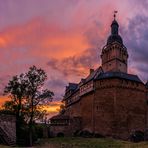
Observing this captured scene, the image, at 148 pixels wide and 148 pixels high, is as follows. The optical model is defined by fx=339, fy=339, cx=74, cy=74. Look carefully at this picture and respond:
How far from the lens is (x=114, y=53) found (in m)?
82.9

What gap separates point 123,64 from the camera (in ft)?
278

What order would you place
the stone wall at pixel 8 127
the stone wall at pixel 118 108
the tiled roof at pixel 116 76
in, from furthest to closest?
the tiled roof at pixel 116 76, the stone wall at pixel 118 108, the stone wall at pixel 8 127

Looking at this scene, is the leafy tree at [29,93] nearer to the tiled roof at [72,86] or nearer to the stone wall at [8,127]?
the stone wall at [8,127]

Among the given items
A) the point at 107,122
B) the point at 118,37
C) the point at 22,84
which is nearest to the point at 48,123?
the point at 107,122

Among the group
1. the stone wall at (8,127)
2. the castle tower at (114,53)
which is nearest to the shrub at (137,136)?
the castle tower at (114,53)

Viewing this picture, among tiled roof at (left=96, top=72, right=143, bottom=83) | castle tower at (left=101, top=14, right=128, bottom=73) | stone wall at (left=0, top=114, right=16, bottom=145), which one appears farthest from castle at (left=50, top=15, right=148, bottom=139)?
stone wall at (left=0, top=114, right=16, bottom=145)

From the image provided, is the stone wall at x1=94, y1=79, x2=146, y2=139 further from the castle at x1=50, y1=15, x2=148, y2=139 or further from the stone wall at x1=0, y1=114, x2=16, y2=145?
the stone wall at x1=0, y1=114, x2=16, y2=145

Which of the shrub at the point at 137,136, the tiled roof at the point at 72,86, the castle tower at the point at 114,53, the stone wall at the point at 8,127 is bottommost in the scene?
the shrub at the point at 137,136

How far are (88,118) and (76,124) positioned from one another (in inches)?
147

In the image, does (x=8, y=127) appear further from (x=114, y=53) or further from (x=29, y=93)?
(x=114, y=53)

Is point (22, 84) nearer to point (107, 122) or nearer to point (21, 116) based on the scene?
point (21, 116)

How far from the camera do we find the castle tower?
271ft

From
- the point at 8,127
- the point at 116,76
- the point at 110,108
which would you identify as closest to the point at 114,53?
the point at 116,76

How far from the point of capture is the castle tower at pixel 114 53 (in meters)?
82.8
